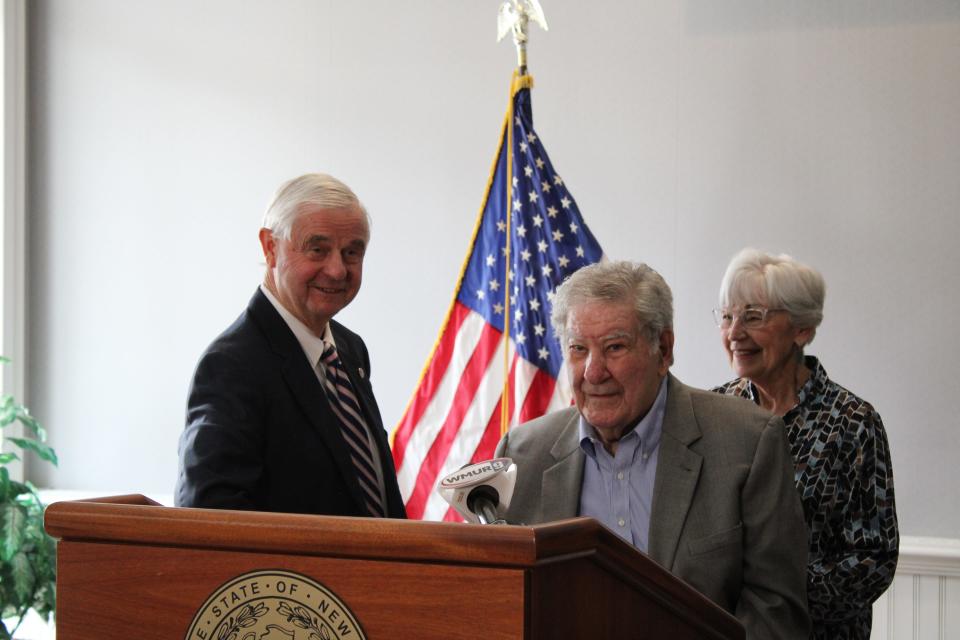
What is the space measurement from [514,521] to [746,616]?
1.55ft

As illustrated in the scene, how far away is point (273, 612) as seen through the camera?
1.13 metres

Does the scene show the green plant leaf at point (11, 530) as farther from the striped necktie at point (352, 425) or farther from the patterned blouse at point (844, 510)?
the patterned blouse at point (844, 510)

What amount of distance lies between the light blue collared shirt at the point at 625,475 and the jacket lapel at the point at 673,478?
0.09 ft

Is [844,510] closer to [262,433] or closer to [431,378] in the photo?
[262,433]

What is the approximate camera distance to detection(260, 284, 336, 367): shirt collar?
2162 millimetres

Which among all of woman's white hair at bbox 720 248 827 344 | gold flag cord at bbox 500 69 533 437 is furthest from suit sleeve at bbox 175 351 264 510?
gold flag cord at bbox 500 69 533 437

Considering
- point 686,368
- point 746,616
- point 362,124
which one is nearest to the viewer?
point 746,616

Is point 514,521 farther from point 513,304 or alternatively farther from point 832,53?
point 832,53

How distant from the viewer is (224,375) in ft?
6.44

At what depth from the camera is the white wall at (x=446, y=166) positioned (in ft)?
12.6

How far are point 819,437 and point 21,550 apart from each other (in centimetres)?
307

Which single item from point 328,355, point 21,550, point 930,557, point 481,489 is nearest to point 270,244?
point 328,355

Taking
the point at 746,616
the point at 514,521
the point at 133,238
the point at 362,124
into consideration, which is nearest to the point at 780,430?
the point at 746,616

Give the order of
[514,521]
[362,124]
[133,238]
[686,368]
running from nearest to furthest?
[514,521] → [686,368] → [362,124] → [133,238]
